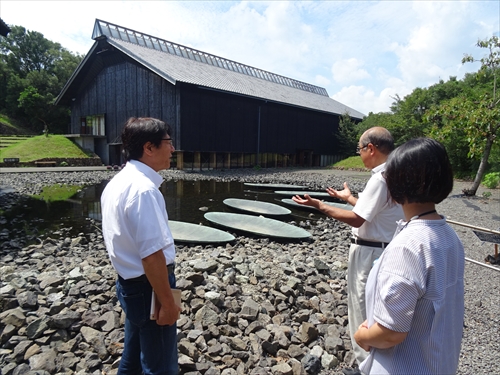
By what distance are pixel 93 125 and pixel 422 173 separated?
33.9 m

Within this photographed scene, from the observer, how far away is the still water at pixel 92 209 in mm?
8742

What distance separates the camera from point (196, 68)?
1070 inches

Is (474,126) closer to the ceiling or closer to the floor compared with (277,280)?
closer to the ceiling

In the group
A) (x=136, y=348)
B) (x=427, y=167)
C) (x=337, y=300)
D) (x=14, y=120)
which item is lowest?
(x=337, y=300)

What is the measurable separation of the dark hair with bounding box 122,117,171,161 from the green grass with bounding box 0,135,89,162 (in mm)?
28579

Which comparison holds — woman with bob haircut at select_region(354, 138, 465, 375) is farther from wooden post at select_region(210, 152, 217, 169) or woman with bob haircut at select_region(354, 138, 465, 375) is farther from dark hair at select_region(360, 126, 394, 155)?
wooden post at select_region(210, 152, 217, 169)

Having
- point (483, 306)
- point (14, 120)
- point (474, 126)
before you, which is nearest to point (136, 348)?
point (483, 306)

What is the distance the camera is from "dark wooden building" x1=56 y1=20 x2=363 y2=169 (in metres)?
24.0

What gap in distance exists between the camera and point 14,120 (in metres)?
44.2

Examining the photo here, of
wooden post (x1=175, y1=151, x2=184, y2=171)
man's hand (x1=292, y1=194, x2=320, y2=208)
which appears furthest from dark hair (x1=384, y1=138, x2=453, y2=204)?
wooden post (x1=175, y1=151, x2=184, y2=171)

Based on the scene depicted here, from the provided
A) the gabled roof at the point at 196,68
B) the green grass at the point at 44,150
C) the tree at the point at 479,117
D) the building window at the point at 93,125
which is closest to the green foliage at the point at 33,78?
the building window at the point at 93,125

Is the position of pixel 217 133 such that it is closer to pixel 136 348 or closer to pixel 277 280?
pixel 277 280

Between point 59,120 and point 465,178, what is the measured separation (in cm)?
4737

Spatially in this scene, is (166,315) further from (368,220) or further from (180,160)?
(180,160)
